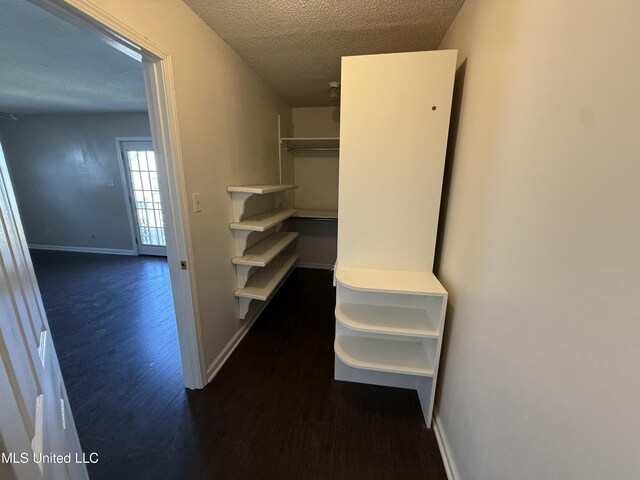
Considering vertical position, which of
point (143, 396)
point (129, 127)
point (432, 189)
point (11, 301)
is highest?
point (129, 127)

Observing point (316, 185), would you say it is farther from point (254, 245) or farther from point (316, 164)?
point (254, 245)

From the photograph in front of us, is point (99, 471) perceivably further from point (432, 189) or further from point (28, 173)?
point (28, 173)

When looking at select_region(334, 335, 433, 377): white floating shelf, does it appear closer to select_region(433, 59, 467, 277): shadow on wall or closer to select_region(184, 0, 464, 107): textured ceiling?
select_region(433, 59, 467, 277): shadow on wall

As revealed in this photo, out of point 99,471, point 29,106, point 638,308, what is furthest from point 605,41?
point 29,106

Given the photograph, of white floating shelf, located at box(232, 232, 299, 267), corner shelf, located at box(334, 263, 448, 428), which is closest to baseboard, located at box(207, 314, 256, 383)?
white floating shelf, located at box(232, 232, 299, 267)

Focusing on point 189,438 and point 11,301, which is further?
point 189,438

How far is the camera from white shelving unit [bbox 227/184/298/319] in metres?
2.09

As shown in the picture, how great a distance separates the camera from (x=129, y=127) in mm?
4234

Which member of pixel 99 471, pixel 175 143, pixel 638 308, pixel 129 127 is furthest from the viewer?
pixel 129 127

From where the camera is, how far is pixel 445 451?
133 centimetres

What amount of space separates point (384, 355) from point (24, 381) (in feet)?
5.02

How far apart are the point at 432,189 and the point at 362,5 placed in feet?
3.69

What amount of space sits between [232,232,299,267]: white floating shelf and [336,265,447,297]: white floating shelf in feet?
2.70

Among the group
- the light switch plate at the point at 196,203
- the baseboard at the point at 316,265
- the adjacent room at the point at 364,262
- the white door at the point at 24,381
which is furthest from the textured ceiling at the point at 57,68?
the baseboard at the point at 316,265
